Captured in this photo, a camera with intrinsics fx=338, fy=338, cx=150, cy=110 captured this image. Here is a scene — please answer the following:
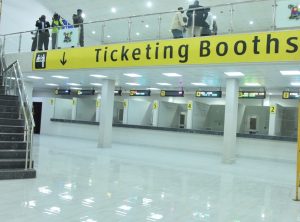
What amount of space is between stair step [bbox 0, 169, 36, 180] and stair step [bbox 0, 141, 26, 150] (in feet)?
2.86

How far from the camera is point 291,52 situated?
29.8 ft

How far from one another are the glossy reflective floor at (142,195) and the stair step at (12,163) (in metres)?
0.49

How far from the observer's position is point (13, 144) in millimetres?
7844

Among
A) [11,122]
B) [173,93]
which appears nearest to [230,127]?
[173,93]

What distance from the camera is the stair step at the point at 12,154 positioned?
24.5ft

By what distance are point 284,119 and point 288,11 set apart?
9935mm

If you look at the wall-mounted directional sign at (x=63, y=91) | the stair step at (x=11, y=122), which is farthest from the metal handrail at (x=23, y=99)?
the wall-mounted directional sign at (x=63, y=91)

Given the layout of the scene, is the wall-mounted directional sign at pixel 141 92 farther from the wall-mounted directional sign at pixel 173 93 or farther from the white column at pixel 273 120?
the white column at pixel 273 120

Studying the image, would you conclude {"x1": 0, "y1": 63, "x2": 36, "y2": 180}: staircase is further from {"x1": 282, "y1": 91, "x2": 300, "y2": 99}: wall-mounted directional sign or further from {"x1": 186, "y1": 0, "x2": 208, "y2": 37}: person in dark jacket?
{"x1": 282, "y1": 91, "x2": 300, "y2": 99}: wall-mounted directional sign

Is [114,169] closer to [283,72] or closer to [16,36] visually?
[283,72]

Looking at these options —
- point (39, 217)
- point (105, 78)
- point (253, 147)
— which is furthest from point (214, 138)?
point (39, 217)

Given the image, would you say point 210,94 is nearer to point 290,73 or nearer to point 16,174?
point 290,73

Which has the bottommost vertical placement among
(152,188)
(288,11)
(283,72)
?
(152,188)

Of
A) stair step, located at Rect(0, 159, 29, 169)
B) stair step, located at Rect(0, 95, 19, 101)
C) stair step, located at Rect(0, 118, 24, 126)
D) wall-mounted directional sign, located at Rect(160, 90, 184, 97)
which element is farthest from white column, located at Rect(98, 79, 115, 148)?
stair step, located at Rect(0, 159, 29, 169)
